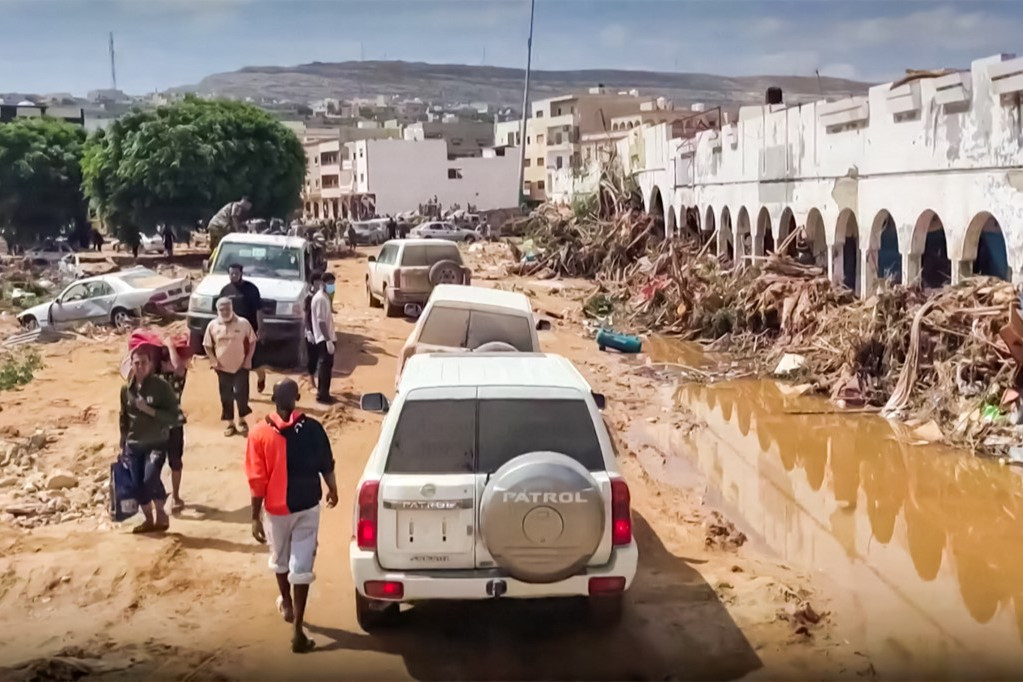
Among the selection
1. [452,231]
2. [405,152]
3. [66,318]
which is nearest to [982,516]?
[66,318]

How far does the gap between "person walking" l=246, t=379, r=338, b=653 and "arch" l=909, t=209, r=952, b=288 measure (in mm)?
13372

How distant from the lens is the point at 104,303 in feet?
69.1

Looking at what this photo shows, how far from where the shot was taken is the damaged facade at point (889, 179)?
14422 millimetres

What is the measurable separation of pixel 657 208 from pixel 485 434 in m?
30.5

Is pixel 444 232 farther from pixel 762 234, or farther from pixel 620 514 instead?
pixel 620 514

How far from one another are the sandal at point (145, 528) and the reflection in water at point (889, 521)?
527cm

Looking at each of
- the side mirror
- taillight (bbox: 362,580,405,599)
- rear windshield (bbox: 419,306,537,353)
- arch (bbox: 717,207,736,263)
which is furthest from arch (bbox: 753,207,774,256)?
taillight (bbox: 362,580,405,599)

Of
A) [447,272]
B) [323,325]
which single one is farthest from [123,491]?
[447,272]

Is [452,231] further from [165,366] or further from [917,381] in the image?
[165,366]

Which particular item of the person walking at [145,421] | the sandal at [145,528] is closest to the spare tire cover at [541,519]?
the person walking at [145,421]

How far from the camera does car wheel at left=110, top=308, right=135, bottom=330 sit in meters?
20.9

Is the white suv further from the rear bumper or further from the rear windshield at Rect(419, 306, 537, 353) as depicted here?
the rear windshield at Rect(419, 306, 537, 353)

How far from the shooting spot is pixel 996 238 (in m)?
17.6

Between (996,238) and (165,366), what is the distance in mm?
14462
